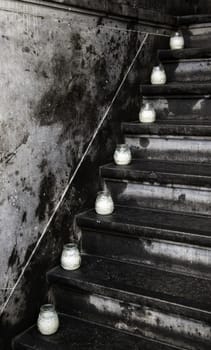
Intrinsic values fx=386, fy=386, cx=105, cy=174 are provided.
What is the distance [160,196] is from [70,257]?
63 cm

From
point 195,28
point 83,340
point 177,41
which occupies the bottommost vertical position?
point 83,340


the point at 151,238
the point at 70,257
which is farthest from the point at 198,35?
the point at 70,257

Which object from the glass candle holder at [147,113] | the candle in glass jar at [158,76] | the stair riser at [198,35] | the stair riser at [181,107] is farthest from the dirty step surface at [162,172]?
the stair riser at [198,35]

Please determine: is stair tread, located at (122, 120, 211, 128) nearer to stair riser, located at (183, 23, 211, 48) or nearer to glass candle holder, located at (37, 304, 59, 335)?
stair riser, located at (183, 23, 211, 48)

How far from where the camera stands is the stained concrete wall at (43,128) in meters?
1.70

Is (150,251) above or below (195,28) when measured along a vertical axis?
below

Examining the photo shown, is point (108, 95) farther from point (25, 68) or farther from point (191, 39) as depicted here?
point (191, 39)

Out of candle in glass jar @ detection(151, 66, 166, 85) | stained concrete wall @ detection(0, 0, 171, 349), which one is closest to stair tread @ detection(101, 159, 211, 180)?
stained concrete wall @ detection(0, 0, 171, 349)

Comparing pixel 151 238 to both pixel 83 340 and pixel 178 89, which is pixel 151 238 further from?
pixel 178 89

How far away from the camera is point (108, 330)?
6.03ft

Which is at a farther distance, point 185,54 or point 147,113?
point 185,54

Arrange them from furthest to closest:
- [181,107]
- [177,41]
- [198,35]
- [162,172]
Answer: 1. [198,35]
2. [177,41]
3. [181,107]
4. [162,172]

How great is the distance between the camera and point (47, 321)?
1773mm

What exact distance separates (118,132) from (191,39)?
117 centimetres
